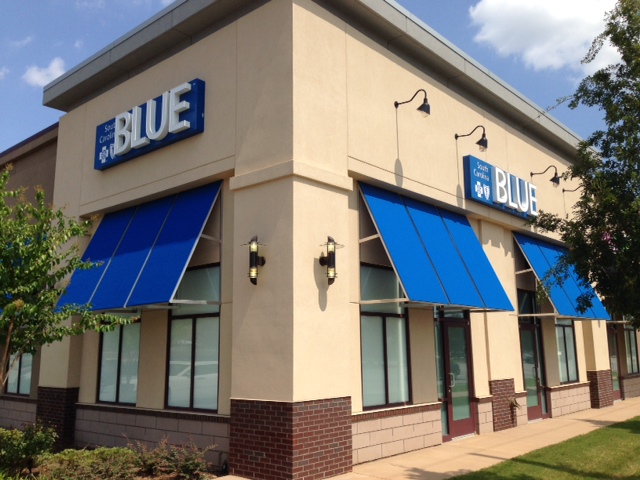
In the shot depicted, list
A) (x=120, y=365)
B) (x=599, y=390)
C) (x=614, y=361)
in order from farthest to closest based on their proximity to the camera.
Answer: (x=614, y=361) < (x=599, y=390) < (x=120, y=365)

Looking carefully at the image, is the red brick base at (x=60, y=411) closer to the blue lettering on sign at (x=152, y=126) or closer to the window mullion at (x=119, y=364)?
the window mullion at (x=119, y=364)

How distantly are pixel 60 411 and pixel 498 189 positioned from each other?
486 inches

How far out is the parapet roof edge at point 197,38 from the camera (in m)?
12.7

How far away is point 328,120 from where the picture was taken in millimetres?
11383

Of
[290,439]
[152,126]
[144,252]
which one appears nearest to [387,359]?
[290,439]

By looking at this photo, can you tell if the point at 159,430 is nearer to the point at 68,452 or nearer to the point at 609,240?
the point at 68,452

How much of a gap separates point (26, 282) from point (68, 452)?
388 centimetres

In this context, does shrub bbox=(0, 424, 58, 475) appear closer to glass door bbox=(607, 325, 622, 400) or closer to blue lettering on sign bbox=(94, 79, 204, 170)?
blue lettering on sign bbox=(94, 79, 204, 170)

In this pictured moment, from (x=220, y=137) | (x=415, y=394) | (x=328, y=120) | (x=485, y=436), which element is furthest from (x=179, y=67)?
(x=485, y=436)

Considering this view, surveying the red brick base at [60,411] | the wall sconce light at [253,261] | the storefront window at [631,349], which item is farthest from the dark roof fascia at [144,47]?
the storefront window at [631,349]

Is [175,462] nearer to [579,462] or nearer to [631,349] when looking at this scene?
[579,462]

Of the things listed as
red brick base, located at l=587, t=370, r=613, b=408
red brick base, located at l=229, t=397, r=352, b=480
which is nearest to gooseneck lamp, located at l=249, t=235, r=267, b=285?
red brick base, located at l=229, t=397, r=352, b=480

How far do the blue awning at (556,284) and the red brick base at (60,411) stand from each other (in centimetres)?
1261

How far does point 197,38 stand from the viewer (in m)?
13.4
